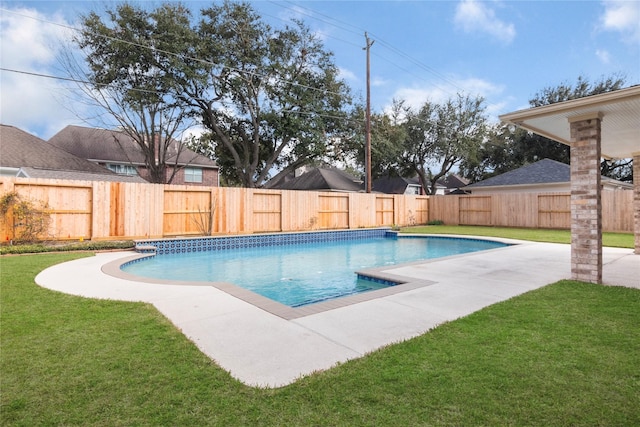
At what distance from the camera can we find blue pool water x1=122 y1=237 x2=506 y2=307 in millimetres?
5895

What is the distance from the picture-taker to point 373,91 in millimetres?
18922

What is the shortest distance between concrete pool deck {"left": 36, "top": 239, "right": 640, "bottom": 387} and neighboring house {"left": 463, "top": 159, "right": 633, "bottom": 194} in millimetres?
13704

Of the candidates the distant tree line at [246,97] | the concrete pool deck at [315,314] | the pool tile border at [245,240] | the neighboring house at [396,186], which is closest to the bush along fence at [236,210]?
the pool tile border at [245,240]

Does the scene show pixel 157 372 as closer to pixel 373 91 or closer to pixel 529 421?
pixel 529 421

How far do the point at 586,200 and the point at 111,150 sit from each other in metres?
23.9

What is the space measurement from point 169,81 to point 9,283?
1485 centimetres

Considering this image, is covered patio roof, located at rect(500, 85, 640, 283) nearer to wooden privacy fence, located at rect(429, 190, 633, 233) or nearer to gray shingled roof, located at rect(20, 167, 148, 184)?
wooden privacy fence, located at rect(429, 190, 633, 233)

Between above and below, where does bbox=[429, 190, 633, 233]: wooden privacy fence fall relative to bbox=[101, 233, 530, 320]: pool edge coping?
above

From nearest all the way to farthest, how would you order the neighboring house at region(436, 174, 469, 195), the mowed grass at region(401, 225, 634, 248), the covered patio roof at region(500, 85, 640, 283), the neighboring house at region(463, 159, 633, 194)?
the covered patio roof at region(500, 85, 640, 283), the mowed grass at region(401, 225, 634, 248), the neighboring house at region(463, 159, 633, 194), the neighboring house at region(436, 174, 469, 195)

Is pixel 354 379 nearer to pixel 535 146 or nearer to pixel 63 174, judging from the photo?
pixel 63 174

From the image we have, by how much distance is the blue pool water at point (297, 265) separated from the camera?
A: 19.3 feet

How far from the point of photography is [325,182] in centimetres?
2694

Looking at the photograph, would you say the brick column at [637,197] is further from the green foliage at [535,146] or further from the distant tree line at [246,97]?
the green foliage at [535,146]

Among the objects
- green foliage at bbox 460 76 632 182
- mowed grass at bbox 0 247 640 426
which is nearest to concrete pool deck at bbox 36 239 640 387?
mowed grass at bbox 0 247 640 426
